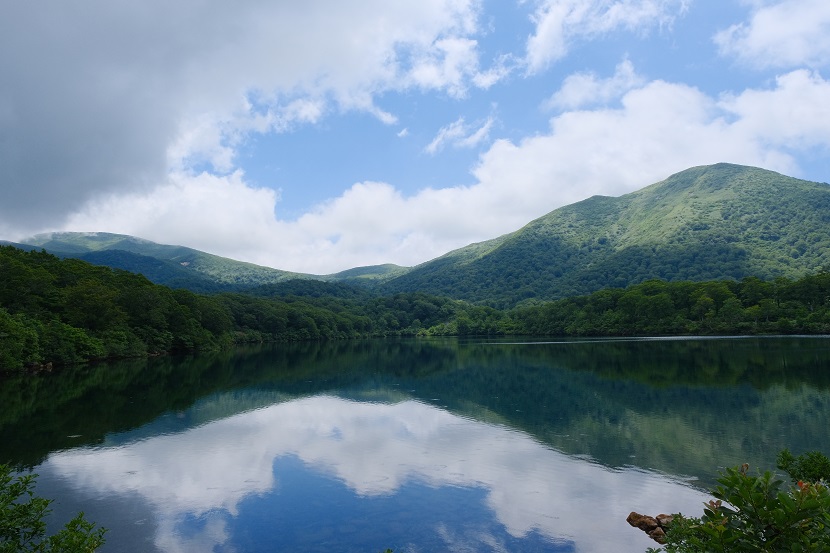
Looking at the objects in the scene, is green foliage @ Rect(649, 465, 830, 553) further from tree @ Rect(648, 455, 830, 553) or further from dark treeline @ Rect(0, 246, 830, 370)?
dark treeline @ Rect(0, 246, 830, 370)

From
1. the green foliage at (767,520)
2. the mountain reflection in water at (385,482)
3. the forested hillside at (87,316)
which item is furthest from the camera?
the forested hillside at (87,316)

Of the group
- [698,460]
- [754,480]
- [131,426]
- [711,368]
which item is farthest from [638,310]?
[754,480]

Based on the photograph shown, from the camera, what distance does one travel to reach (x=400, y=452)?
79.3 feet

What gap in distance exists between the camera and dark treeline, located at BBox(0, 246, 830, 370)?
5775 centimetres

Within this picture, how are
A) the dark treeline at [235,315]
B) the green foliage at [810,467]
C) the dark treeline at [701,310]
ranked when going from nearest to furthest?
the green foliage at [810,467] < the dark treeline at [235,315] < the dark treeline at [701,310]

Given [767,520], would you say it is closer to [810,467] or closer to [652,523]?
[810,467]

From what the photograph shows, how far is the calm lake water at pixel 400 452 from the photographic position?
15.0 metres

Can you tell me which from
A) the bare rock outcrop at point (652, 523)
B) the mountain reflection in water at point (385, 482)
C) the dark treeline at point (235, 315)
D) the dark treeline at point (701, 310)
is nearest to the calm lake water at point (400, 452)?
the mountain reflection in water at point (385, 482)

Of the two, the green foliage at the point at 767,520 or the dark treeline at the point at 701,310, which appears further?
the dark treeline at the point at 701,310

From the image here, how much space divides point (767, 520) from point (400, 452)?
66.8 ft

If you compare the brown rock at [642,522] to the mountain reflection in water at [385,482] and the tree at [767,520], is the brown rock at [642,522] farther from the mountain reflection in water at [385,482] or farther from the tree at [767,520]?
the tree at [767,520]

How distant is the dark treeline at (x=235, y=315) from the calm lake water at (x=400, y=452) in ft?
46.3

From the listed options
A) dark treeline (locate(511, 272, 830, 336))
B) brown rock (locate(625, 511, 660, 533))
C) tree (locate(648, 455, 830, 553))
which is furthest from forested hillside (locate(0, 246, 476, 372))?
dark treeline (locate(511, 272, 830, 336))

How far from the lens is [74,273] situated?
241ft
